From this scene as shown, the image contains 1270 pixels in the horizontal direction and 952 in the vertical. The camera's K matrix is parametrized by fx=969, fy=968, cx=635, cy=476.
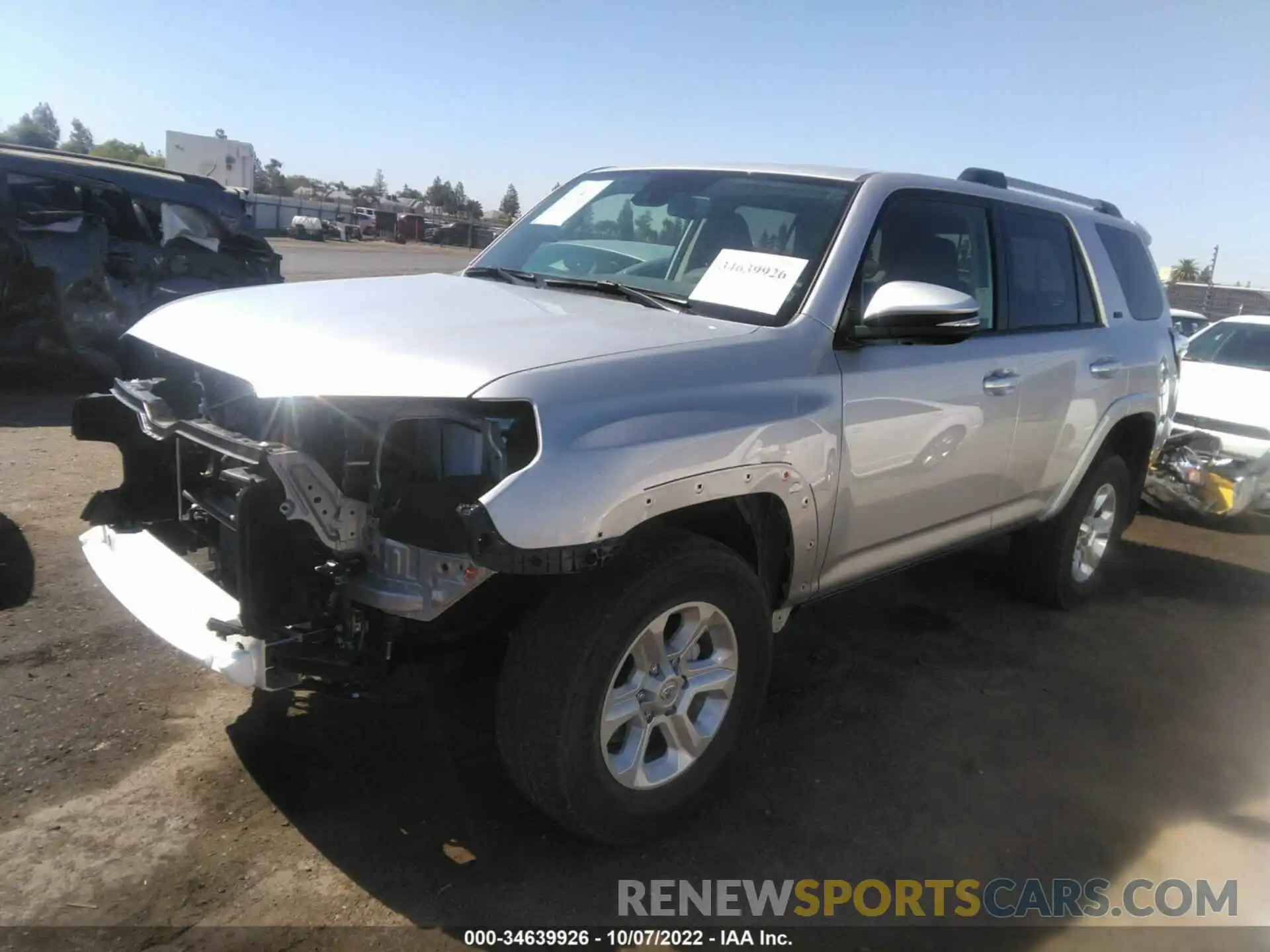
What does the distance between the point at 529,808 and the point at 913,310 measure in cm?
194

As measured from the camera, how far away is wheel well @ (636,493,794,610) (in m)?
2.97

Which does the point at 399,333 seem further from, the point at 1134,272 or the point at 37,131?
the point at 37,131

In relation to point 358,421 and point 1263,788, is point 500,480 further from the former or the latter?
point 1263,788

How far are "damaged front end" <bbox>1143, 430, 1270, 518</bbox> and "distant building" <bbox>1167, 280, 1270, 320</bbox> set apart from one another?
2151 centimetres

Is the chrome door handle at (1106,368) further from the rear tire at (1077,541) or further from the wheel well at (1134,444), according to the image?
the rear tire at (1077,541)

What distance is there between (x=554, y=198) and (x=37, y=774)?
9.78 feet

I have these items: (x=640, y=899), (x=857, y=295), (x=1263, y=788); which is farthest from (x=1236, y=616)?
(x=640, y=899)

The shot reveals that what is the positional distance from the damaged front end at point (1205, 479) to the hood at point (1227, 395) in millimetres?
277

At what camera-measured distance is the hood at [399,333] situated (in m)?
2.44

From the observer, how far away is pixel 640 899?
2.65 metres

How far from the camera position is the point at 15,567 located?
4.43 metres

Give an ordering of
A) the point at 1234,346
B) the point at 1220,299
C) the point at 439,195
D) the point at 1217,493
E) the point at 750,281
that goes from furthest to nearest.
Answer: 1. the point at 439,195
2. the point at 1220,299
3. the point at 1234,346
4. the point at 1217,493
5. the point at 750,281

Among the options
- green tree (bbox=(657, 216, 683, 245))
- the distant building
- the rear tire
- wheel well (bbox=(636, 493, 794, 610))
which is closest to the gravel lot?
the rear tire

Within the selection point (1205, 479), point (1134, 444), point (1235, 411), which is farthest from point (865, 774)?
point (1235, 411)
